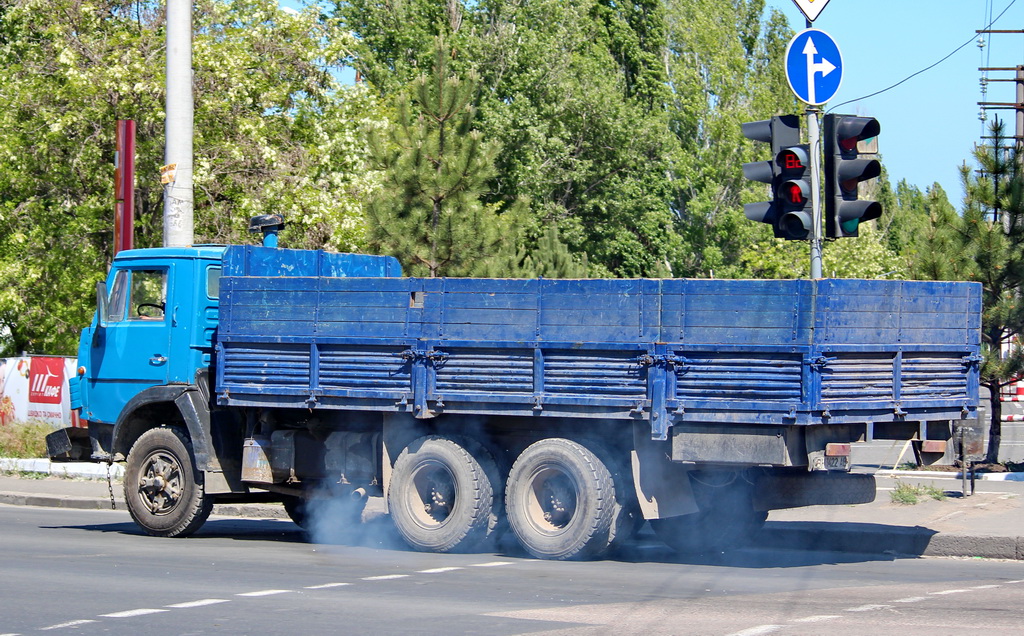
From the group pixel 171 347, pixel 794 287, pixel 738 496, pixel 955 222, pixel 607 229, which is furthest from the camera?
pixel 607 229

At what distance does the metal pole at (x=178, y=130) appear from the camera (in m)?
15.8

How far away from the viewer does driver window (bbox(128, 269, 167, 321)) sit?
1253 cm

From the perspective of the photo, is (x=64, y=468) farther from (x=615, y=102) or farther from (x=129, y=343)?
(x=615, y=102)

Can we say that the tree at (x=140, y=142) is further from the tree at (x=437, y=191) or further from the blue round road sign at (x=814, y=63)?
the blue round road sign at (x=814, y=63)

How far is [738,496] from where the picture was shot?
37.0ft

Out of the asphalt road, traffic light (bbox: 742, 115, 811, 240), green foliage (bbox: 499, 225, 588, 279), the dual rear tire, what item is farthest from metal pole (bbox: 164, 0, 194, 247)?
green foliage (bbox: 499, 225, 588, 279)

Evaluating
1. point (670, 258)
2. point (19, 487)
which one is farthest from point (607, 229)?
point (19, 487)

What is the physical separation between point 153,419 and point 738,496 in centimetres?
586

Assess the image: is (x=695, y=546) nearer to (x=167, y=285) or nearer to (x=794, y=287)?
(x=794, y=287)

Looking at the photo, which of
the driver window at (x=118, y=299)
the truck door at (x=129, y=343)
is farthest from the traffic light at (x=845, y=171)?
the driver window at (x=118, y=299)

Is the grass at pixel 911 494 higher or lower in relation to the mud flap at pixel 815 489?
lower

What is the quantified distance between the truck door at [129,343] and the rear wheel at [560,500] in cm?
396

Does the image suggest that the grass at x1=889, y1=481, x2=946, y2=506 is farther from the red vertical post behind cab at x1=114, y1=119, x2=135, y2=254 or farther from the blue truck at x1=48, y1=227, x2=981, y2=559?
the red vertical post behind cab at x1=114, y1=119, x2=135, y2=254

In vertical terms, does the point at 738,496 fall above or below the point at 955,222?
below
